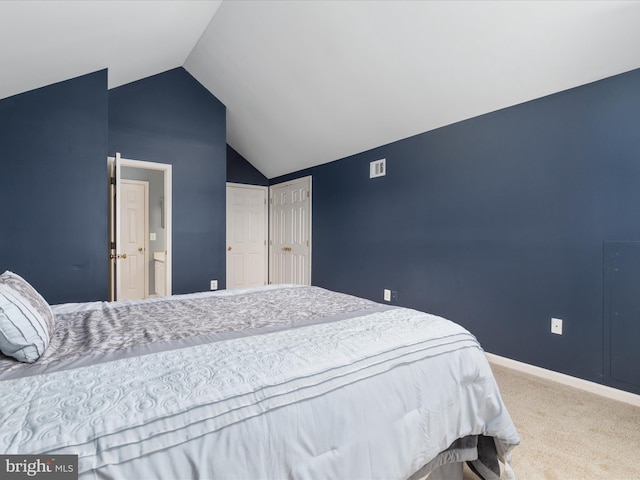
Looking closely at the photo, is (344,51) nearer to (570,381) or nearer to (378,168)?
(378,168)

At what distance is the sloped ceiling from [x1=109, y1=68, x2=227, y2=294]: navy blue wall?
0.66 feet

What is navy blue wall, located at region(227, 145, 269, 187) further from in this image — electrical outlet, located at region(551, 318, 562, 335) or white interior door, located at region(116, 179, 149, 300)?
electrical outlet, located at region(551, 318, 562, 335)

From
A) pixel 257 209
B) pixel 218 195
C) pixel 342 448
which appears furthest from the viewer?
pixel 257 209

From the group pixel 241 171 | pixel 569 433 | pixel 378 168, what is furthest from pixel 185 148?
pixel 569 433

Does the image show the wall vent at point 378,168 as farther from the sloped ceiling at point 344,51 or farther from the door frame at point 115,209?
the door frame at point 115,209

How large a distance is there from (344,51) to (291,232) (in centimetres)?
303

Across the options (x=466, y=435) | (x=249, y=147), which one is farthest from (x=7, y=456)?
(x=249, y=147)

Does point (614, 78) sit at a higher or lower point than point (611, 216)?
higher

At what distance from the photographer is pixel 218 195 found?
4406 millimetres

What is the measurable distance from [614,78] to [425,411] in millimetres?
2675

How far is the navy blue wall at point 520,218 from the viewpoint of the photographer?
2.31 m

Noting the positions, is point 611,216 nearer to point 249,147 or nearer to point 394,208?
point 394,208

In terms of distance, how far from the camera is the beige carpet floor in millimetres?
1541

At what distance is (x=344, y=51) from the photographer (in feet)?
9.90
